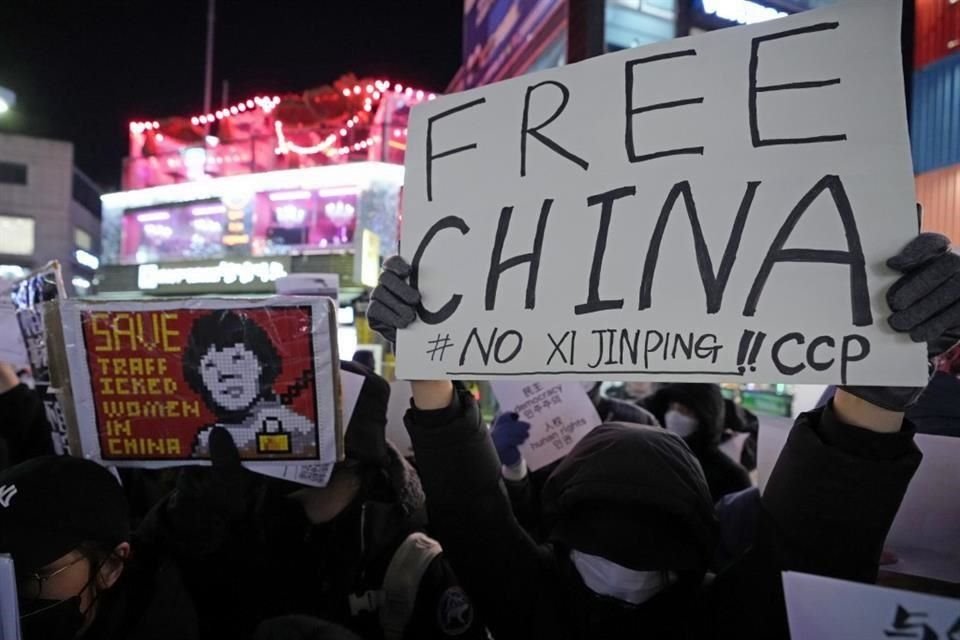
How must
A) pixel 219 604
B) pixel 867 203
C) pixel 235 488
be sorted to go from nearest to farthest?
1. pixel 867 203
2. pixel 235 488
3. pixel 219 604

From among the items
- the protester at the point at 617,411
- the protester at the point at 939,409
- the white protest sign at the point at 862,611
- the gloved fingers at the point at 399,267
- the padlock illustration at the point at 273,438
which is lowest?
the protester at the point at 617,411

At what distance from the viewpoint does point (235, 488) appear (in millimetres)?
1816

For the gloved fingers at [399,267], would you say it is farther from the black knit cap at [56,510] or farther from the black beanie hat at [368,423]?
the black knit cap at [56,510]

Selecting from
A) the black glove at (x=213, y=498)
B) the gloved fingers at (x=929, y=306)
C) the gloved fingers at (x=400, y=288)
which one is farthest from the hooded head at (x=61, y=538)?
the gloved fingers at (x=929, y=306)

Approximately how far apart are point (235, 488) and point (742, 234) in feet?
5.15

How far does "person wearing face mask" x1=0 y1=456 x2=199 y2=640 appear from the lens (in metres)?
1.51

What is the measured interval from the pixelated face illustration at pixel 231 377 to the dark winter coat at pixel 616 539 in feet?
1.88

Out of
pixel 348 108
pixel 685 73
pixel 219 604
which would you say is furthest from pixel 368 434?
pixel 348 108

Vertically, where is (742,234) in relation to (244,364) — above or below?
above

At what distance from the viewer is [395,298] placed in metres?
1.48

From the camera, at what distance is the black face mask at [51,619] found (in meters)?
1.49

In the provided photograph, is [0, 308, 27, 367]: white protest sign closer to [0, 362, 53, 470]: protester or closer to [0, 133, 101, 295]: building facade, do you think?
[0, 362, 53, 470]: protester

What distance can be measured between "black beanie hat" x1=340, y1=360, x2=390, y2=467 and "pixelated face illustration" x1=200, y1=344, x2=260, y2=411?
17.8 inches

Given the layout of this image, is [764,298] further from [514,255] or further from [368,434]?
[368,434]
